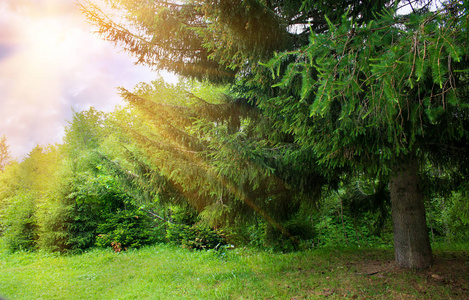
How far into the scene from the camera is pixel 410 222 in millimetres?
3875

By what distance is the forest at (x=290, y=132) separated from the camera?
1.79 meters

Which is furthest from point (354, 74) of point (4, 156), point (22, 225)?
point (4, 156)

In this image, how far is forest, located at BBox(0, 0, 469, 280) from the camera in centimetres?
Answer: 179

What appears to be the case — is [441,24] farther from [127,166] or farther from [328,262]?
[127,166]

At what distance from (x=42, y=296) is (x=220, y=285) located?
329 centimetres

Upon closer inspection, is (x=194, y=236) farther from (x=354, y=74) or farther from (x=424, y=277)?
(x=354, y=74)

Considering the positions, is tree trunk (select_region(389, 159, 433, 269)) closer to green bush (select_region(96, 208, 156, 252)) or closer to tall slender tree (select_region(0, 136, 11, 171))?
green bush (select_region(96, 208, 156, 252))

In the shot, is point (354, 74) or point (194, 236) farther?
point (194, 236)

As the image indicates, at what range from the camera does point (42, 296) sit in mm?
4648

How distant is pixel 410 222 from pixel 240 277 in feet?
9.52

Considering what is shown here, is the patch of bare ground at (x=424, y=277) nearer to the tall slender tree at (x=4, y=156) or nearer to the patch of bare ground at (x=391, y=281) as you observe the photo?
the patch of bare ground at (x=391, y=281)

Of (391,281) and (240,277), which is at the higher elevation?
(391,281)

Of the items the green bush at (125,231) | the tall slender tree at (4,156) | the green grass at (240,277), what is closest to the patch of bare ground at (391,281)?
the green grass at (240,277)

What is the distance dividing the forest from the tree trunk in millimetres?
18
